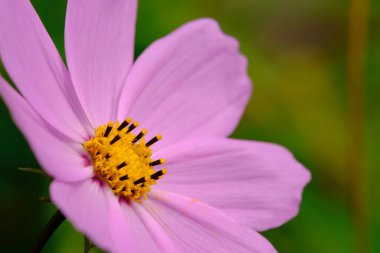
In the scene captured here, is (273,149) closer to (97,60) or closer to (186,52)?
(186,52)

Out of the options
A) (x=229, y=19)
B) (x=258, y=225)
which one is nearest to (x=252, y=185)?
(x=258, y=225)

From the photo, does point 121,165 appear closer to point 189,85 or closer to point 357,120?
point 189,85

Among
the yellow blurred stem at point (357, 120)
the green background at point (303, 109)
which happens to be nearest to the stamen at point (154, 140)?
the green background at point (303, 109)

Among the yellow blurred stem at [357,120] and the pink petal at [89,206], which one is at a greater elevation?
the pink petal at [89,206]

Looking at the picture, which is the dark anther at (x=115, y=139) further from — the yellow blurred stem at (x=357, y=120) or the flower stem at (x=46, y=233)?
the yellow blurred stem at (x=357, y=120)

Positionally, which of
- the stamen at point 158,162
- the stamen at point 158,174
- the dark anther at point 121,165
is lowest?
the stamen at point 158,174
